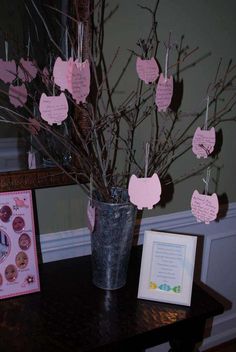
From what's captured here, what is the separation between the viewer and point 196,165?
65.2 inches

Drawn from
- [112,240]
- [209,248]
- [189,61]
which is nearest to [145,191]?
[112,240]

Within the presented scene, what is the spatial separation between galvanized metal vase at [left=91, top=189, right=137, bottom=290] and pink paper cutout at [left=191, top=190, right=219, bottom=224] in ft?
0.59

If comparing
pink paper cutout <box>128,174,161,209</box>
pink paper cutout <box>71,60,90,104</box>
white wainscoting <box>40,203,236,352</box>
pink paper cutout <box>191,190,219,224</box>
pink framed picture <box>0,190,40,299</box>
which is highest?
pink paper cutout <box>71,60,90,104</box>

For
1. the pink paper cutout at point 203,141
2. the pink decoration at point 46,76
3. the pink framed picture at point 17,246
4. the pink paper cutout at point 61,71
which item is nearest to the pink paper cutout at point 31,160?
the pink framed picture at point 17,246

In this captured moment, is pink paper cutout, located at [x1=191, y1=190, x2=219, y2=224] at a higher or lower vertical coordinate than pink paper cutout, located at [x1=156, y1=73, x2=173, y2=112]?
lower

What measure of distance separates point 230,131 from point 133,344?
3.37 feet

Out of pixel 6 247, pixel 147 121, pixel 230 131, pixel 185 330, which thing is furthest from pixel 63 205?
pixel 230 131

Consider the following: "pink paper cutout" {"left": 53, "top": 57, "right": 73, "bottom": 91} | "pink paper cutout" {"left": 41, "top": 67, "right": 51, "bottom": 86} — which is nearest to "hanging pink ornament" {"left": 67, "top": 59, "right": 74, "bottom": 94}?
"pink paper cutout" {"left": 53, "top": 57, "right": 73, "bottom": 91}

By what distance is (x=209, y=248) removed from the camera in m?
1.83

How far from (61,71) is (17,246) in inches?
21.0

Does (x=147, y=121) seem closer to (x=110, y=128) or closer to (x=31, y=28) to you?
(x=110, y=128)

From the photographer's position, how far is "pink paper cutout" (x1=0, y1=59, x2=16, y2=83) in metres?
1.15

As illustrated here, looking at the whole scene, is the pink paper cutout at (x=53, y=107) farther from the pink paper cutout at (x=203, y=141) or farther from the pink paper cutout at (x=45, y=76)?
the pink paper cutout at (x=203, y=141)

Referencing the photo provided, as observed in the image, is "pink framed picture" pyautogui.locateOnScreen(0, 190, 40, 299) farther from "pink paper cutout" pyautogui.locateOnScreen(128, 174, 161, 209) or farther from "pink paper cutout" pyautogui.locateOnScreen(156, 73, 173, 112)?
"pink paper cutout" pyautogui.locateOnScreen(156, 73, 173, 112)
